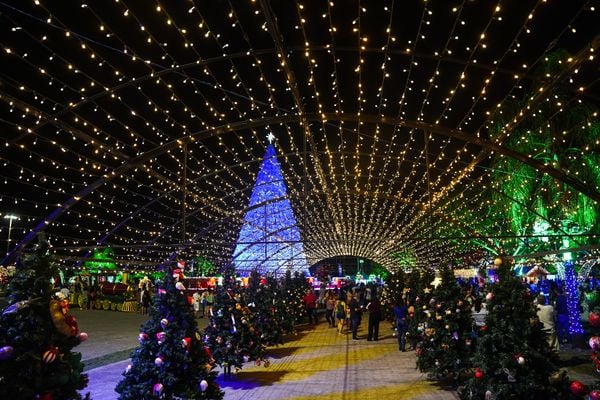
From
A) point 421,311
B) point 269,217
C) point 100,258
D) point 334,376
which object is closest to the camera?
point 334,376

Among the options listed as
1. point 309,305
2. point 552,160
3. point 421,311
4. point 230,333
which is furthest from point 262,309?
point 552,160

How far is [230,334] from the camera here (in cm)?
1050

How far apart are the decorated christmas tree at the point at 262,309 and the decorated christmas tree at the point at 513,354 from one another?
23.4ft

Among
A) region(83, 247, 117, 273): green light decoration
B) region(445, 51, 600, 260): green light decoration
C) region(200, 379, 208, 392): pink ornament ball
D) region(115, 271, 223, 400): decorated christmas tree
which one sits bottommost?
region(200, 379, 208, 392): pink ornament ball

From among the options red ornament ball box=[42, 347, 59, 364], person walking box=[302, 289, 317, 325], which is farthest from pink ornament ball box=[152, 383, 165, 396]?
person walking box=[302, 289, 317, 325]

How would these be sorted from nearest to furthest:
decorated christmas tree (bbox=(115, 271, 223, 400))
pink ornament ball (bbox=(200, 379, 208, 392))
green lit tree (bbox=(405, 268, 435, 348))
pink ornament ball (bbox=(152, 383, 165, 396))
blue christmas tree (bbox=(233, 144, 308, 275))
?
pink ornament ball (bbox=(152, 383, 165, 396)) < decorated christmas tree (bbox=(115, 271, 223, 400)) < pink ornament ball (bbox=(200, 379, 208, 392)) < green lit tree (bbox=(405, 268, 435, 348)) < blue christmas tree (bbox=(233, 144, 308, 275))

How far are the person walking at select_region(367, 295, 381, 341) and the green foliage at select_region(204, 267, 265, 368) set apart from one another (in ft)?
19.3

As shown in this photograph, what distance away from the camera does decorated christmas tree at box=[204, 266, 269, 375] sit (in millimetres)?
10180

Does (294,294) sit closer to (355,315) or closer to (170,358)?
(355,315)

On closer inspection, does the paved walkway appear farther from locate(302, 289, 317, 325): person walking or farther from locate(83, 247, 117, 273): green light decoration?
locate(83, 247, 117, 273): green light decoration

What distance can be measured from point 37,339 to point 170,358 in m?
2.53

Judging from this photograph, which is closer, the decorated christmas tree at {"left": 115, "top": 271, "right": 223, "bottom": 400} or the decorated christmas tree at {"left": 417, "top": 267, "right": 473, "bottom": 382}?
the decorated christmas tree at {"left": 115, "top": 271, "right": 223, "bottom": 400}

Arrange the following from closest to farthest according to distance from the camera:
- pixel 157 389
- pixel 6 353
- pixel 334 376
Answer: pixel 6 353 < pixel 157 389 < pixel 334 376

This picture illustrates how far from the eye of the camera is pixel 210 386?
21.8 feet
